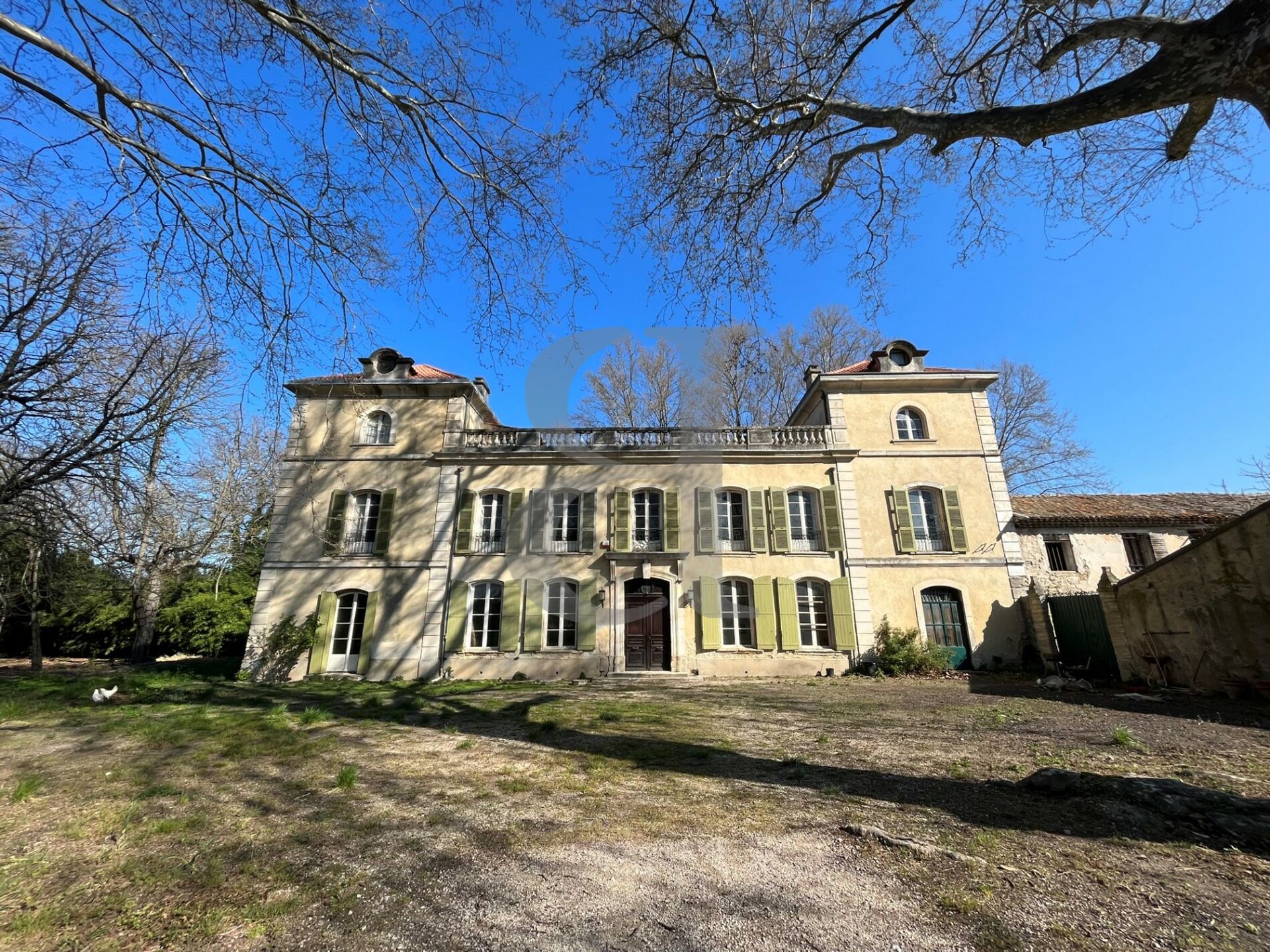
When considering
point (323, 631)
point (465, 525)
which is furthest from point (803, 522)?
point (323, 631)

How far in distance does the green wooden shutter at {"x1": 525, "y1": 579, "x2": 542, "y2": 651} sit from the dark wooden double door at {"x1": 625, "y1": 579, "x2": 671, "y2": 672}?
2186mm

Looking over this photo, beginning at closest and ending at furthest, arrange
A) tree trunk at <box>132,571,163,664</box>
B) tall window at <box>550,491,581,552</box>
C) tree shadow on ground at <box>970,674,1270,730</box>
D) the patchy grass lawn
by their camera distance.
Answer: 1. the patchy grass lawn
2. tree shadow on ground at <box>970,674,1270,730</box>
3. tall window at <box>550,491,581,552</box>
4. tree trunk at <box>132,571,163,664</box>

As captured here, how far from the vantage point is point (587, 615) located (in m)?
12.9

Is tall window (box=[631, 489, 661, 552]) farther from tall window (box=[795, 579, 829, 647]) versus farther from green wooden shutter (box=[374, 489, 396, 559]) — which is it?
green wooden shutter (box=[374, 489, 396, 559])

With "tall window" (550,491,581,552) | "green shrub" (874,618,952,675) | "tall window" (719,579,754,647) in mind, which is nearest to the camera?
"green shrub" (874,618,952,675)

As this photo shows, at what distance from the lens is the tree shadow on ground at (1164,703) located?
584 cm

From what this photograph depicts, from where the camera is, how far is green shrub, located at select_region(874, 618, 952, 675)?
1184cm

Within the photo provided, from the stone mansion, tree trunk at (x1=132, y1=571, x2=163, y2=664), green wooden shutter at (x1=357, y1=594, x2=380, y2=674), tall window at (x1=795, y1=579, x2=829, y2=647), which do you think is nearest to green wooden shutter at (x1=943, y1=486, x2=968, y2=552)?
the stone mansion

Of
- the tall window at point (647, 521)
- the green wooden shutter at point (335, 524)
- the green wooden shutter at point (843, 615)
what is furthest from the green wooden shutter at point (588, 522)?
the green wooden shutter at point (335, 524)

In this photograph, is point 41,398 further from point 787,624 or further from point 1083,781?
point 787,624

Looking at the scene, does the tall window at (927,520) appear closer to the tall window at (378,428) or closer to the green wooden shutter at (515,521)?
the green wooden shutter at (515,521)

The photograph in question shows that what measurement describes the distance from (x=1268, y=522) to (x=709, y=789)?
26.3 ft

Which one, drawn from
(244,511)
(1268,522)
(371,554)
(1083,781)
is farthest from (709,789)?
(244,511)

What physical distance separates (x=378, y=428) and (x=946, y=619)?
15842mm
